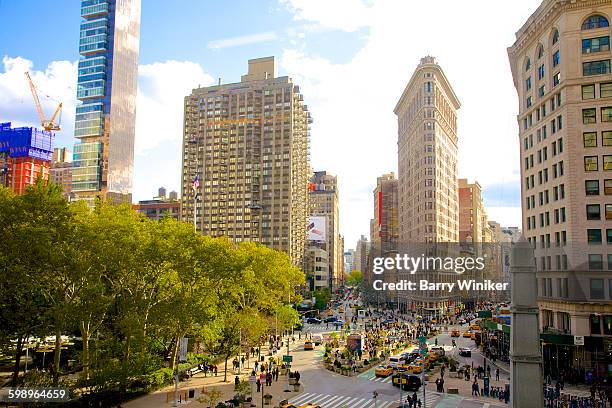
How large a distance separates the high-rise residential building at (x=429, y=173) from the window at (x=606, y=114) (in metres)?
50.9

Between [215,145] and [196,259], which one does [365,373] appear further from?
[215,145]

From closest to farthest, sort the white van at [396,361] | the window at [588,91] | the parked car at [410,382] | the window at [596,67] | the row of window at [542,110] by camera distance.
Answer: the parked car at [410,382], the window at [596,67], the window at [588,91], the row of window at [542,110], the white van at [396,361]

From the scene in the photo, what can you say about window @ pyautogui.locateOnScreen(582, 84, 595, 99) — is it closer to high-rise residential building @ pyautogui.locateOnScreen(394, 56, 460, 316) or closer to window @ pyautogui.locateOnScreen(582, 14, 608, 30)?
window @ pyautogui.locateOnScreen(582, 14, 608, 30)

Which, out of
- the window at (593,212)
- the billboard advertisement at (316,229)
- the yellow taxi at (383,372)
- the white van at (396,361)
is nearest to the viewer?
the window at (593,212)

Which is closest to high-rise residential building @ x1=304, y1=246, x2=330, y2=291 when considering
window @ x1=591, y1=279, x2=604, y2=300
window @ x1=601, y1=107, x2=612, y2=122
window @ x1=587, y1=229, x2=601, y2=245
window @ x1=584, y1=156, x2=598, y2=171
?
window @ x1=587, y1=229, x2=601, y2=245

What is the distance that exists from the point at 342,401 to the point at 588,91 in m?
38.8

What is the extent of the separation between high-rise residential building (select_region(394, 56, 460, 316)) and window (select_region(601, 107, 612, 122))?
50949 mm

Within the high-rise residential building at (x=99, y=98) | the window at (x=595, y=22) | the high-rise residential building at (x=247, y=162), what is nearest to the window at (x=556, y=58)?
the window at (x=595, y=22)

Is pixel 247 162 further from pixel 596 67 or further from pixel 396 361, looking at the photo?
pixel 596 67

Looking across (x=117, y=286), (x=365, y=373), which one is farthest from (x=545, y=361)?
(x=117, y=286)

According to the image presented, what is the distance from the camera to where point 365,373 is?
2112 inches

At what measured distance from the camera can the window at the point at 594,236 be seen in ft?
165

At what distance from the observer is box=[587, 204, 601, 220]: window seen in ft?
166

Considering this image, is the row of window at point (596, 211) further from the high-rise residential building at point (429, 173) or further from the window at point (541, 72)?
the high-rise residential building at point (429, 173)
